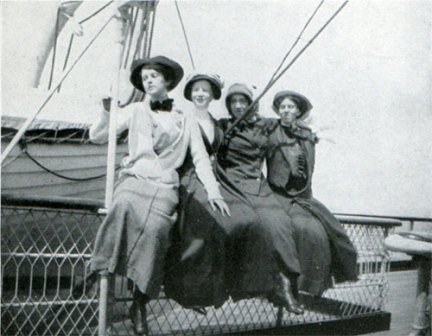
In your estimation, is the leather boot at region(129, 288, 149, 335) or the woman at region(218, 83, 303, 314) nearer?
the leather boot at region(129, 288, 149, 335)

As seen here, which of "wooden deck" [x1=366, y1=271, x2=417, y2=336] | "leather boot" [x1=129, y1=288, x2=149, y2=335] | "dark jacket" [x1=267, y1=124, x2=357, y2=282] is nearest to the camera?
"leather boot" [x1=129, y1=288, x2=149, y2=335]

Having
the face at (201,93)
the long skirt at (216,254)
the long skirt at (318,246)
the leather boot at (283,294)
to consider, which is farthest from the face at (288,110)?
the leather boot at (283,294)

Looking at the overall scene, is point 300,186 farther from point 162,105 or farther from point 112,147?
point 112,147

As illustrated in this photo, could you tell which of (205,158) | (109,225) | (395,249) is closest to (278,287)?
(205,158)

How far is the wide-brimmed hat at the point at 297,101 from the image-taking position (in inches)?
128

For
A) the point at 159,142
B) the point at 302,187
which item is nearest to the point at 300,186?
the point at 302,187

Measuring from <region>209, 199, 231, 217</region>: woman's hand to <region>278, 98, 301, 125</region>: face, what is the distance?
866mm

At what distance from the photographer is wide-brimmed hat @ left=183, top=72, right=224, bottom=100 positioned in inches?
112

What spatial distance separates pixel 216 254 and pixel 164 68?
0.93 metres

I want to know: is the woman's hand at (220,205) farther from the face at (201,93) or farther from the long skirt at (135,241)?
the face at (201,93)

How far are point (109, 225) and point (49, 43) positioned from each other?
408cm

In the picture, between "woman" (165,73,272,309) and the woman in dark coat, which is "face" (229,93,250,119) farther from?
"woman" (165,73,272,309)

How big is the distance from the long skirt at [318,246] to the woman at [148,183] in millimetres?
656

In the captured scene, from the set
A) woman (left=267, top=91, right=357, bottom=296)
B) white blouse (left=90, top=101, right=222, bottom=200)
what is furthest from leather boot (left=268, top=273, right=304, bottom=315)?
white blouse (left=90, top=101, right=222, bottom=200)
